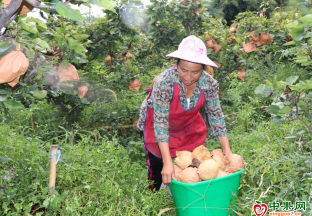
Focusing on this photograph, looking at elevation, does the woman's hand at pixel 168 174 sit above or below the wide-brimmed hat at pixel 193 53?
below

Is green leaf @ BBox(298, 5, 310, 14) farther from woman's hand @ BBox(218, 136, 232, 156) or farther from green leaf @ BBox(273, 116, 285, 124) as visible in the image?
woman's hand @ BBox(218, 136, 232, 156)

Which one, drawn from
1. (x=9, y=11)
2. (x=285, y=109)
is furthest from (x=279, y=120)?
(x=9, y=11)

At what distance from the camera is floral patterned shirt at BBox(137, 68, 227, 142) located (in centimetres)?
199

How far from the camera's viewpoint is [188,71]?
1832mm

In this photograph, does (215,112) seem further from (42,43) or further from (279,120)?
(42,43)

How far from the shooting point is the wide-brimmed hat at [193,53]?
1.79 meters

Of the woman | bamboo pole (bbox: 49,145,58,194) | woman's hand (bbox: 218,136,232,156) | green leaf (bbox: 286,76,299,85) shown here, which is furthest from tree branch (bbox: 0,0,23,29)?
woman's hand (bbox: 218,136,232,156)

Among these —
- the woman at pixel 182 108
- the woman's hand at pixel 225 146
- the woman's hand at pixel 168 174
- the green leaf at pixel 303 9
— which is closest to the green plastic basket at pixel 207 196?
the woman's hand at pixel 168 174

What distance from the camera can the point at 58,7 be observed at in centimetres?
103

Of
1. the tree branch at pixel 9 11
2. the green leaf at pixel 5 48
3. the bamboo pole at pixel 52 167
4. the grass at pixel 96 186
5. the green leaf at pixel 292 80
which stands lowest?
the grass at pixel 96 186

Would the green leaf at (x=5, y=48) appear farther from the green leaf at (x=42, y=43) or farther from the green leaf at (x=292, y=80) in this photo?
the green leaf at (x=292, y=80)

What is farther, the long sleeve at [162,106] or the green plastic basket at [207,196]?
the long sleeve at [162,106]

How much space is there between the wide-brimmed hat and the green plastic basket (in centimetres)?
70

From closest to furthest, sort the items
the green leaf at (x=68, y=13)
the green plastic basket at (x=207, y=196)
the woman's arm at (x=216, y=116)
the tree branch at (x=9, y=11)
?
1. the green leaf at (x=68, y=13)
2. the tree branch at (x=9, y=11)
3. the green plastic basket at (x=207, y=196)
4. the woman's arm at (x=216, y=116)
